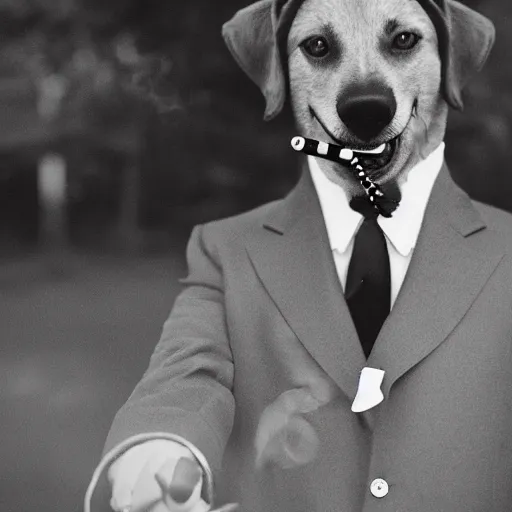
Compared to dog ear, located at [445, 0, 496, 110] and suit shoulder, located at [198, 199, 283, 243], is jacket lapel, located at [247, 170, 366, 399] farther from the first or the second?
dog ear, located at [445, 0, 496, 110]

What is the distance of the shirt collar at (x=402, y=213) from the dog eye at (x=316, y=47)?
0.18 m

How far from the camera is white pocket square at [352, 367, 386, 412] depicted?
1.05 meters

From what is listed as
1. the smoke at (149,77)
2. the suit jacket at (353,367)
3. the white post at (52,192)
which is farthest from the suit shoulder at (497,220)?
the white post at (52,192)

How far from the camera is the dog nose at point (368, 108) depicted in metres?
1.06

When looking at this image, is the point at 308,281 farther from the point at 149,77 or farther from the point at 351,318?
the point at 149,77

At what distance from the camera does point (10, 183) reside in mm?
1351

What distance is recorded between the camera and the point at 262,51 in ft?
→ 3.79

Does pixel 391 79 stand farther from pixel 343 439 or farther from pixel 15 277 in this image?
pixel 15 277

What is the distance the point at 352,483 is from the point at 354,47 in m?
0.59

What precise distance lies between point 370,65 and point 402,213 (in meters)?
0.21

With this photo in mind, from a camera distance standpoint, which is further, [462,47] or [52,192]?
[52,192]

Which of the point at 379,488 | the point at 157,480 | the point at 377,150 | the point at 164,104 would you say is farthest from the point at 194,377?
the point at 164,104

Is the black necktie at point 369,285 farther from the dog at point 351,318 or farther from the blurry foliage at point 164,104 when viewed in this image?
the blurry foliage at point 164,104

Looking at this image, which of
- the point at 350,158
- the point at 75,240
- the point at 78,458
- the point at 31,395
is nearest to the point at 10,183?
the point at 75,240
